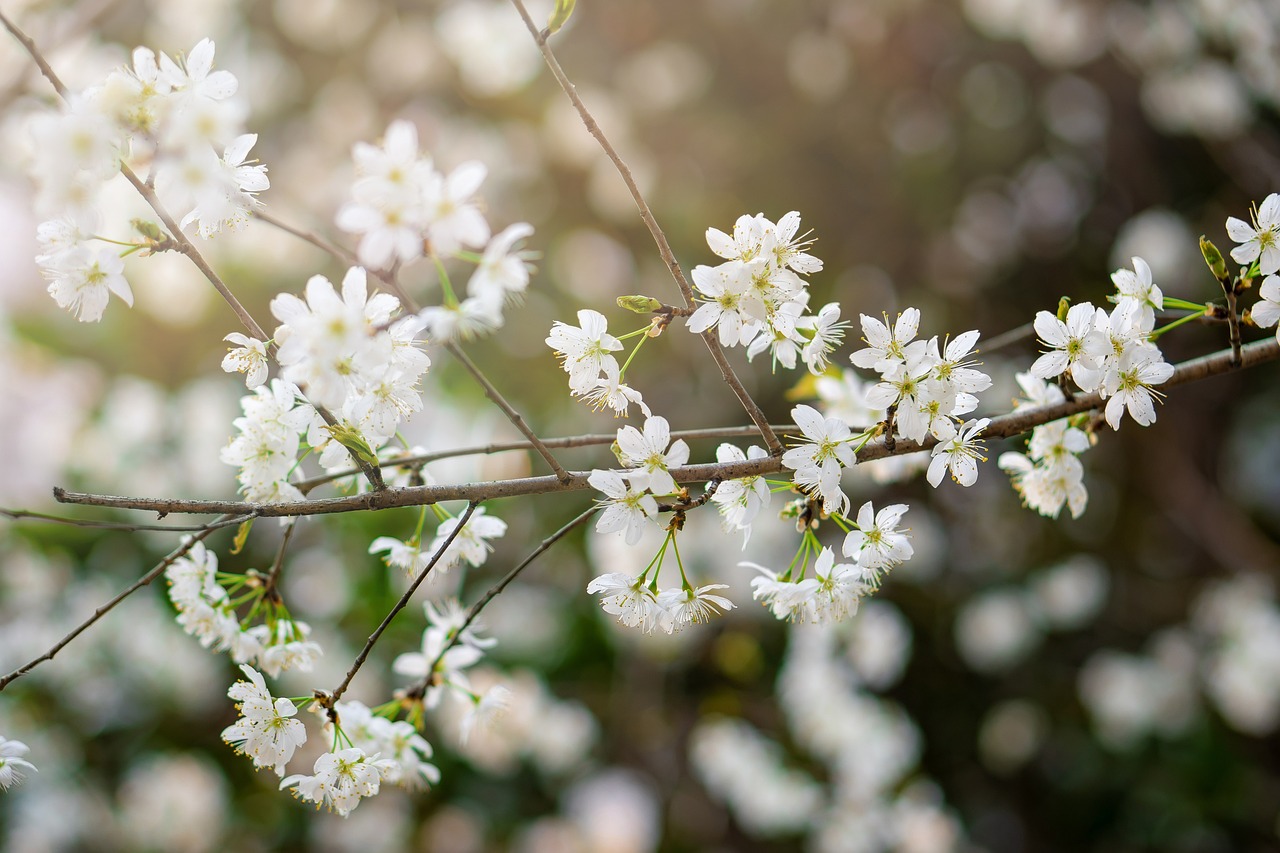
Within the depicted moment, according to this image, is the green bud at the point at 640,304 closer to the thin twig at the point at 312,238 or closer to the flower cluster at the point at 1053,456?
the thin twig at the point at 312,238

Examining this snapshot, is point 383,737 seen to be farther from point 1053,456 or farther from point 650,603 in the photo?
point 1053,456

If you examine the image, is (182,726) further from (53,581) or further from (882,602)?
(882,602)

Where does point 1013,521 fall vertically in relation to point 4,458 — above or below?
below

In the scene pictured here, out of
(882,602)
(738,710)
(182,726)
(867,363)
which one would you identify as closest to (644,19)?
(882,602)

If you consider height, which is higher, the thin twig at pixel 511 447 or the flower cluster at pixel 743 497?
the thin twig at pixel 511 447

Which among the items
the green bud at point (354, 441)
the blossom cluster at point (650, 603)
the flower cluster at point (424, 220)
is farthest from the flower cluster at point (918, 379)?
the green bud at point (354, 441)

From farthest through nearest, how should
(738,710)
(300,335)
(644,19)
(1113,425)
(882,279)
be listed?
(644,19) < (882,279) < (738,710) < (1113,425) < (300,335)

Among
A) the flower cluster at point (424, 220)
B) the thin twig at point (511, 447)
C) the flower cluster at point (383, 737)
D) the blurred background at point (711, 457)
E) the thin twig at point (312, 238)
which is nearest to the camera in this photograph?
the flower cluster at point (424, 220)
